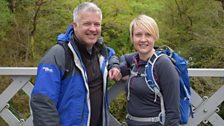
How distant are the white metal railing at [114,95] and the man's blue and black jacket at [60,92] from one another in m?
0.58

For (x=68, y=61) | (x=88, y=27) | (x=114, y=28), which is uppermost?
(x=88, y=27)

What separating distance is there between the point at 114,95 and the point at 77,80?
67 cm

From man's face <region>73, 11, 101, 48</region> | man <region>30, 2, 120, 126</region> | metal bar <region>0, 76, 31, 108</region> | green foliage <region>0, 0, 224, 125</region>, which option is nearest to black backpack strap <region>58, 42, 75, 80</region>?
man <region>30, 2, 120, 126</region>

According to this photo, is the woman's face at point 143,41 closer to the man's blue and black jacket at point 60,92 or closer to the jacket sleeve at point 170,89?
the jacket sleeve at point 170,89

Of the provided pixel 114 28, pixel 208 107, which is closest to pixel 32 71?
pixel 208 107

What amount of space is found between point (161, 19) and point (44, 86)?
42.8 feet

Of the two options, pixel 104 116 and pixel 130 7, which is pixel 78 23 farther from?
pixel 130 7

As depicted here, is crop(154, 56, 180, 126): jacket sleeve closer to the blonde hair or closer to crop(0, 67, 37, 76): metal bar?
the blonde hair

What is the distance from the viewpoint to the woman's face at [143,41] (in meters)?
2.31

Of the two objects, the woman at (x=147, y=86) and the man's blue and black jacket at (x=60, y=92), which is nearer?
the man's blue and black jacket at (x=60, y=92)

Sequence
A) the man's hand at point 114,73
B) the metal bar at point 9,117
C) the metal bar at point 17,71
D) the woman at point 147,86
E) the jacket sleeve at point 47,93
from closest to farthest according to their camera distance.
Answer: the jacket sleeve at point 47,93 → the woman at point 147,86 → the man's hand at point 114,73 → the metal bar at point 17,71 → the metal bar at point 9,117

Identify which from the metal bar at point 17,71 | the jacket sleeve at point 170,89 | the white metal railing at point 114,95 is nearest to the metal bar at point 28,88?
the white metal railing at point 114,95

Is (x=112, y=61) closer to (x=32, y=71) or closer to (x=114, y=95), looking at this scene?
(x=114, y=95)

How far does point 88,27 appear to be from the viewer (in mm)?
2244
